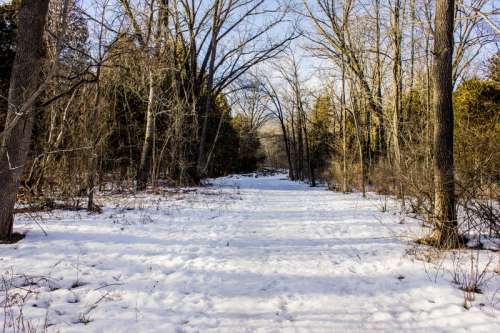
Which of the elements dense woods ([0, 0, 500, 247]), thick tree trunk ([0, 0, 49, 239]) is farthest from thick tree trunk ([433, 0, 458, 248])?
thick tree trunk ([0, 0, 49, 239])

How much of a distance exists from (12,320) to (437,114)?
20.5 feet

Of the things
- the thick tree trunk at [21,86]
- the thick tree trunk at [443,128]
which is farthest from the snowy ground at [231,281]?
the thick tree trunk at [21,86]

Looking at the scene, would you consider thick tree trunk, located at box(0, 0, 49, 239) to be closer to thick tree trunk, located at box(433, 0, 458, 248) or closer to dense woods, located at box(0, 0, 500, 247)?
dense woods, located at box(0, 0, 500, 247)

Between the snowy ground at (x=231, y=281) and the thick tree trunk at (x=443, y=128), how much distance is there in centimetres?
A: 67

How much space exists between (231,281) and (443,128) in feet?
14.0

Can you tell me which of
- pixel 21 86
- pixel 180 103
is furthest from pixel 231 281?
pixel 180 103

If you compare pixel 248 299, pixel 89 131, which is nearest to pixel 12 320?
pixel 248 299

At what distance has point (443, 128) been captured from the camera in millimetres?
5215

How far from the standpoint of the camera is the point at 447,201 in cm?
503

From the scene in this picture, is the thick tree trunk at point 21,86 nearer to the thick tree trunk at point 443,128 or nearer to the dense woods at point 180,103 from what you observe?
the dense woods at point 180,103

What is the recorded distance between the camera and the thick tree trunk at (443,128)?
5023 mm

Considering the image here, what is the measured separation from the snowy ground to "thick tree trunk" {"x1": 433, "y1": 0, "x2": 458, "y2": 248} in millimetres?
671

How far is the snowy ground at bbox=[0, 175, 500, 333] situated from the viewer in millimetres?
2838

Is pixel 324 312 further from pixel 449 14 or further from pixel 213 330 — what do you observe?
pixel 449 14
